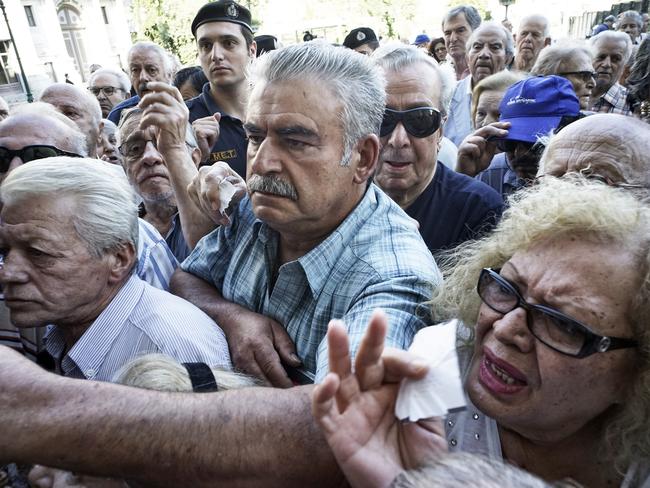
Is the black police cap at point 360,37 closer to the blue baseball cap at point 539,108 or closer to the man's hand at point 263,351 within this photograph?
the blue baseball cap at point 539,108

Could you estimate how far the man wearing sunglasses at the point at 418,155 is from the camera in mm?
2646

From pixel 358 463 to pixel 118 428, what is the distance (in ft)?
1.78

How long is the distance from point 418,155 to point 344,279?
1.25 metres

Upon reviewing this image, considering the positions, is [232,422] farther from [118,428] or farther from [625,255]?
[625,255]

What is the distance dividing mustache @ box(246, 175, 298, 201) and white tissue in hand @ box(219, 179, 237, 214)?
324mm

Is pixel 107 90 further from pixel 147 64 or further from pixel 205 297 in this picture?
pixel 205 297

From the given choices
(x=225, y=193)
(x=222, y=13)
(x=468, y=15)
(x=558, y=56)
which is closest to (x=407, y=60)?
(x=225, y=193)

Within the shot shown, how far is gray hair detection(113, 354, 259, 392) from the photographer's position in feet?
4.66

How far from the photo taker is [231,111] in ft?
14.0

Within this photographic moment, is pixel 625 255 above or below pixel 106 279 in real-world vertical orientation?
above

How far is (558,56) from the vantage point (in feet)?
13.4

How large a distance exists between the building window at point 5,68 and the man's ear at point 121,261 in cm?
3365

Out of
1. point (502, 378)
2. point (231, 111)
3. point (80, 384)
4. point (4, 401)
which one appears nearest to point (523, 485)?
point (502, 378)

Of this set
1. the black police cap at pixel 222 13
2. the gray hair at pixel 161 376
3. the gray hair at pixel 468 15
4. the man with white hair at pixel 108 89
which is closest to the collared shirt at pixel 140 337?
the gray hair at pixel 161 376
